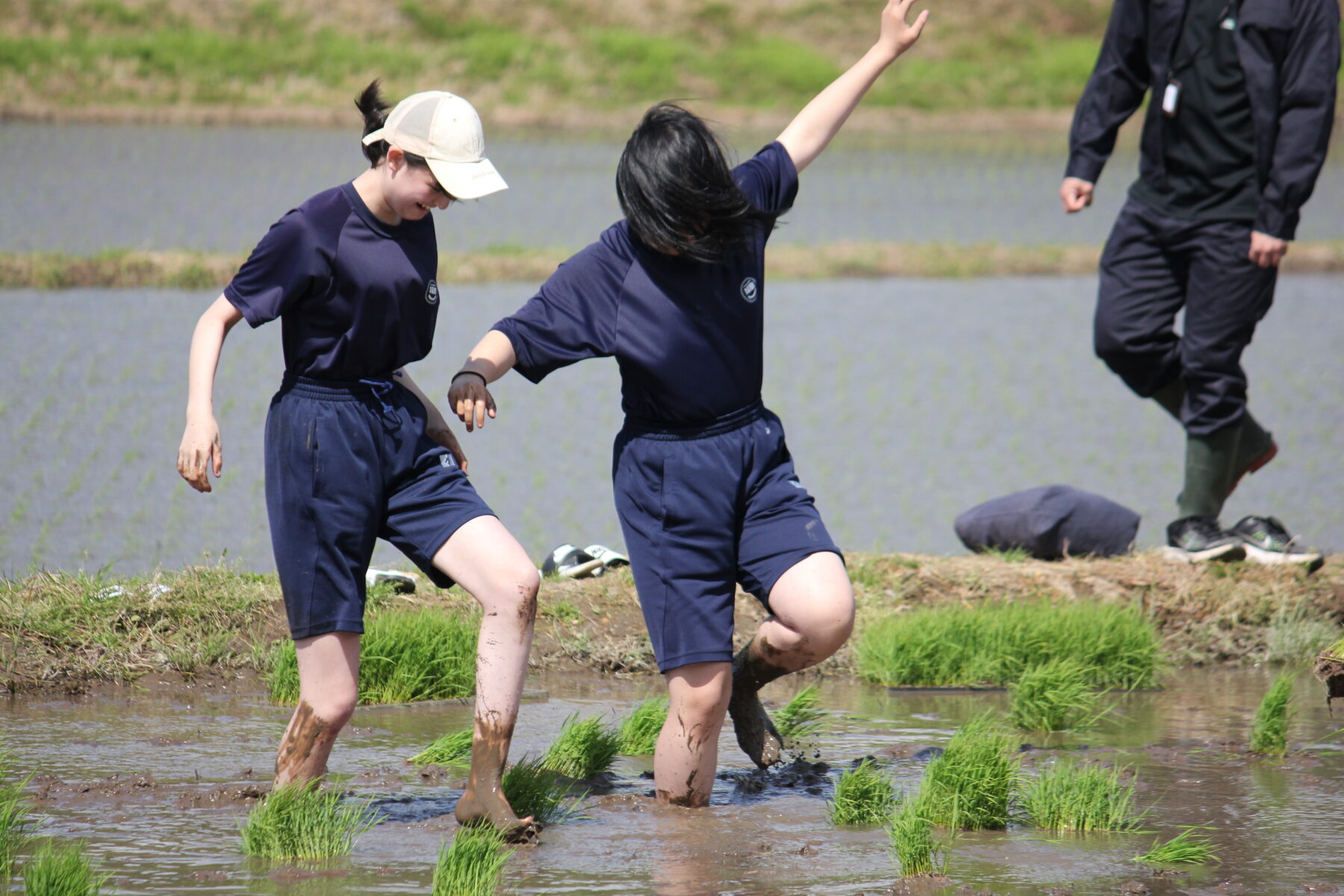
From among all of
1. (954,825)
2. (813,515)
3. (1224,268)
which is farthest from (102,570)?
(1224,268)

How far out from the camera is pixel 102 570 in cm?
513

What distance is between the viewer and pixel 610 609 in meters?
5.53

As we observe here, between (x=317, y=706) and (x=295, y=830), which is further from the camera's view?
(x=317, y=706)

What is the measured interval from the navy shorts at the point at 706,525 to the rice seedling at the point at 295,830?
86 cm

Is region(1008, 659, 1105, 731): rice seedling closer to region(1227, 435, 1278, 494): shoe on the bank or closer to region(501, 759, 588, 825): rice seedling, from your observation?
region(501, 759, 588, 825): rice seedling

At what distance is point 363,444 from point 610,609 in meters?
1.93

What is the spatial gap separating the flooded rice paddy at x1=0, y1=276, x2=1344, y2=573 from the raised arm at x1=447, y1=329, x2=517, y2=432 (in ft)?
9.71

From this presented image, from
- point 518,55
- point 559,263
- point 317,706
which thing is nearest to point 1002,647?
point 317,706

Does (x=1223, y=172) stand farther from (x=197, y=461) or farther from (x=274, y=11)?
(x=274, y=11)

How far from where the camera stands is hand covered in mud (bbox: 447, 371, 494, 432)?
145 inches

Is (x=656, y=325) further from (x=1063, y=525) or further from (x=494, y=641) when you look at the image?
(x=1063, y=525)

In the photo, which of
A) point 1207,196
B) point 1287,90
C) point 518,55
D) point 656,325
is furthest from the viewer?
point 518,55

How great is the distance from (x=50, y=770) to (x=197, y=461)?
1.08 metres

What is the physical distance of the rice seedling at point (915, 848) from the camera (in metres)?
3.39
